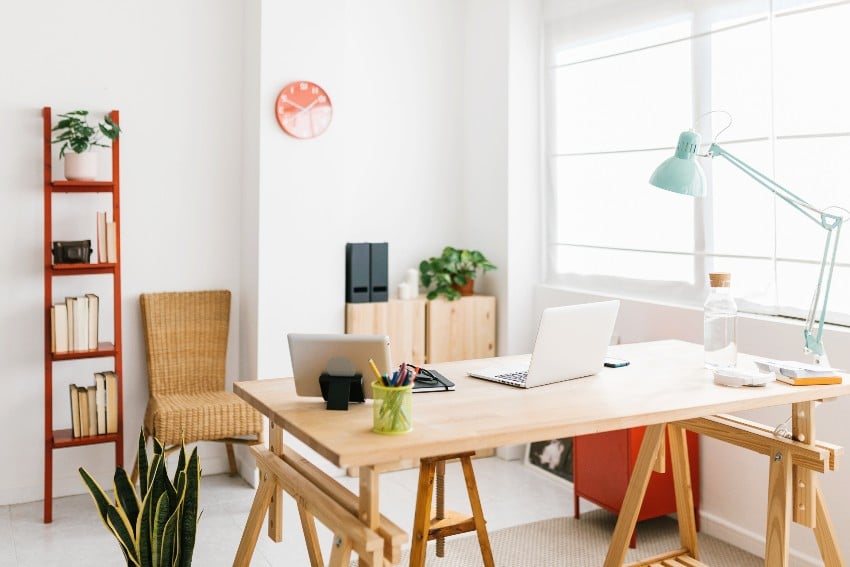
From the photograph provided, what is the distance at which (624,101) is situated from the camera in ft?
13.2

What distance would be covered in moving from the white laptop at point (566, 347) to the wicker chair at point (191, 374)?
1629 millimetres

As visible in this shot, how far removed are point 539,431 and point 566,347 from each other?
50cm

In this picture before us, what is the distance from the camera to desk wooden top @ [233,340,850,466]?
1.90 m

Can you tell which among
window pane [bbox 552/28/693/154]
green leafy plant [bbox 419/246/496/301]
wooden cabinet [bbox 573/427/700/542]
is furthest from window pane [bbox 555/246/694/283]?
wooden cabinet [bbox 573/427/700/542]

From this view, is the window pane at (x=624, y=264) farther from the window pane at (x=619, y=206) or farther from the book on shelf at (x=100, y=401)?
the book on shelf at (x=100, y=401)

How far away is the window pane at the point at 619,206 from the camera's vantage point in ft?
12.5

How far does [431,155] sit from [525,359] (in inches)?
87.1

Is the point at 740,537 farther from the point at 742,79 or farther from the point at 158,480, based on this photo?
the point at 158,480

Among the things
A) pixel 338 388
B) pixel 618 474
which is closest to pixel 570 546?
pixel 618 474

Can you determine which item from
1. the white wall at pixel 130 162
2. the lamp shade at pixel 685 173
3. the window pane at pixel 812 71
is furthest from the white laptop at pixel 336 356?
the white wall at pixel 130 162

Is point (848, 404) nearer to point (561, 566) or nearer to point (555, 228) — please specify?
point (561, 566)

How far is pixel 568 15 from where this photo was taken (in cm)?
432

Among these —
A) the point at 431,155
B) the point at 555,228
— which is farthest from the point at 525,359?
the point at 431,155

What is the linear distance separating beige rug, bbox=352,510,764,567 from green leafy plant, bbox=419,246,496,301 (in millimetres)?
1391
